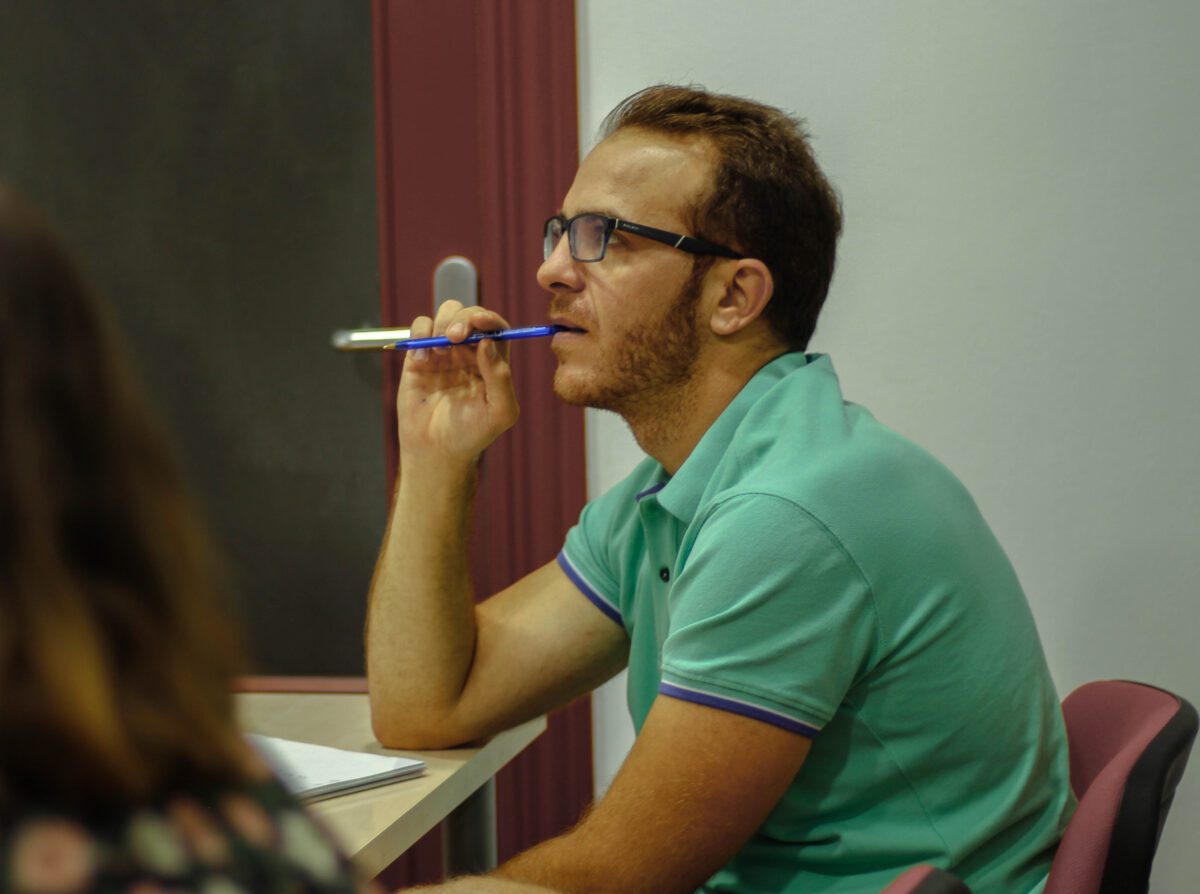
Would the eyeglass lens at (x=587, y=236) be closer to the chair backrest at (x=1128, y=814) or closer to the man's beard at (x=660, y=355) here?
the man's beard at (x=660, y=355)

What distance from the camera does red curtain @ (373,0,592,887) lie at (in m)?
1.86

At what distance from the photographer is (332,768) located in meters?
1.15

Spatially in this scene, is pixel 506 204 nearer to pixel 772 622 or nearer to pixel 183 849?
pixel 772 622

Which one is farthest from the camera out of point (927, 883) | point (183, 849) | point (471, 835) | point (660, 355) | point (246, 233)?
point (246, 233)

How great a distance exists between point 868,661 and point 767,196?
56 cm

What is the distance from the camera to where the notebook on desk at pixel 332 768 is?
3.55 ft

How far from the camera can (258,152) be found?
2.07 meters

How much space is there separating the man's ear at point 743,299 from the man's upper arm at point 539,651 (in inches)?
14.3

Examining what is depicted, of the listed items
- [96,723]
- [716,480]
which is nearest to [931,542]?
[716,480]

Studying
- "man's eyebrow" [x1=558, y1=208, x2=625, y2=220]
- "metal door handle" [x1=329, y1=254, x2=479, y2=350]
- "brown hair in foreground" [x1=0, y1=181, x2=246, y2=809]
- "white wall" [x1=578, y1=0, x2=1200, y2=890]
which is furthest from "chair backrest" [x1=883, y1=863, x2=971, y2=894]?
"metal door handle" [x1=329, y1=254, x2=479, y2=350]

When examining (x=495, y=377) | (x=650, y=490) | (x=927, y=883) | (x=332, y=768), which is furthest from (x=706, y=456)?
(x=927, y=883)

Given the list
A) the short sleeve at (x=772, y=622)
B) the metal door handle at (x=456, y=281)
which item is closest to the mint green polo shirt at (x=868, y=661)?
the short sleeve at (x=772, y=622)

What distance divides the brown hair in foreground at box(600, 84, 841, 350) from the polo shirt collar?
0.12 meters

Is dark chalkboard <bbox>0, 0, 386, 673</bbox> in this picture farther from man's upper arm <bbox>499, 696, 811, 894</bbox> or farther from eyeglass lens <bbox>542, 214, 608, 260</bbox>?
man's upper arm <bbox>499, 696, 811, 894</bbox>
